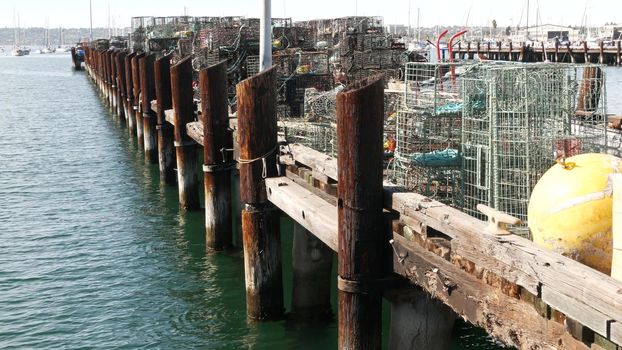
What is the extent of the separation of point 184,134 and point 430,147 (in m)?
7.22

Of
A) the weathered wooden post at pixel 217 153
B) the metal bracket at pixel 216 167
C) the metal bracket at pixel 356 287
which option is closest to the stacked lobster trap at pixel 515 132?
the metal bracket at pixel 356 287

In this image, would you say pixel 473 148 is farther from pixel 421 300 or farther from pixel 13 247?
pixel 13 247

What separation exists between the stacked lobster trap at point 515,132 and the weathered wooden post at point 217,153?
4.71m

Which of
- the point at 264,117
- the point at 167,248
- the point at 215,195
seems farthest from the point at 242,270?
the point at 264,117

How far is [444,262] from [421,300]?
2.70ft

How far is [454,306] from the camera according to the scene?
5.64 metres

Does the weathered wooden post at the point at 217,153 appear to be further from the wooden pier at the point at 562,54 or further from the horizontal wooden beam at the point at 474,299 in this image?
the wooden pier at the point at 562,54

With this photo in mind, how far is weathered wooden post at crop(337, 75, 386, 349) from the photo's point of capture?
6.45 meters

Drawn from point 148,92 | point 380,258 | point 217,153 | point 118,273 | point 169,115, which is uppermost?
point 148,92

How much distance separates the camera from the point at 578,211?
5555 millimetres

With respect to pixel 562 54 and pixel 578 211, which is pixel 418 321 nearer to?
pixel 578 211

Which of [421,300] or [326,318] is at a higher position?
[421,300]

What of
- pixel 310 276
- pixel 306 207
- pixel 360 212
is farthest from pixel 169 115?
pixel 360 212

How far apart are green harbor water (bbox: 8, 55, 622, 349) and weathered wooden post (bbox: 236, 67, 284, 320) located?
41 cm
